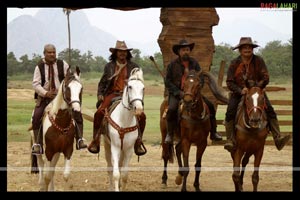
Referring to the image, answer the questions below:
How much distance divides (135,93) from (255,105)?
1.91m

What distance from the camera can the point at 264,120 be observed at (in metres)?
8.56

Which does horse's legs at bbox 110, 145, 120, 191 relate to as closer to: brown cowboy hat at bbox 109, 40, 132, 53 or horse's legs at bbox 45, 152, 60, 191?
horse's legs at bbox 45, 152, 60, 191

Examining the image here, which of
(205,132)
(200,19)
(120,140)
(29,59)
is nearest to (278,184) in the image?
(205,132)

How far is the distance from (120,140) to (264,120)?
7.88 ft

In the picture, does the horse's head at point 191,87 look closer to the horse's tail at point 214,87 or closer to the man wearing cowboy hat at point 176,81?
the man wearing cowboy hat at point 176,81

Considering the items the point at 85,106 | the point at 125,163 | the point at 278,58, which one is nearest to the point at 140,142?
the point at 125,163

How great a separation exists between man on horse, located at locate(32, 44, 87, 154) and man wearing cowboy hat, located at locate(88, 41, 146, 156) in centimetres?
49

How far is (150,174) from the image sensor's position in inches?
444

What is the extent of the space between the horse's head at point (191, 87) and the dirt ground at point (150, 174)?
201cm

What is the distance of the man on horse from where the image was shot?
884cm

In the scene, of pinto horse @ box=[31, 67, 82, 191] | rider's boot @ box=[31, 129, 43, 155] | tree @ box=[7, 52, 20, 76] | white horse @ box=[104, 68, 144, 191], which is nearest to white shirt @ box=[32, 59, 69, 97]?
pinto horse @ box=[31, 67, 82, 191]

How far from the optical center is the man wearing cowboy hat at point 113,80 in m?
9.03

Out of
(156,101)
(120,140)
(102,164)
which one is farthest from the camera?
(156,101)

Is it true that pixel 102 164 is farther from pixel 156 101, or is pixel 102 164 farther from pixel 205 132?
pixel 156 101
